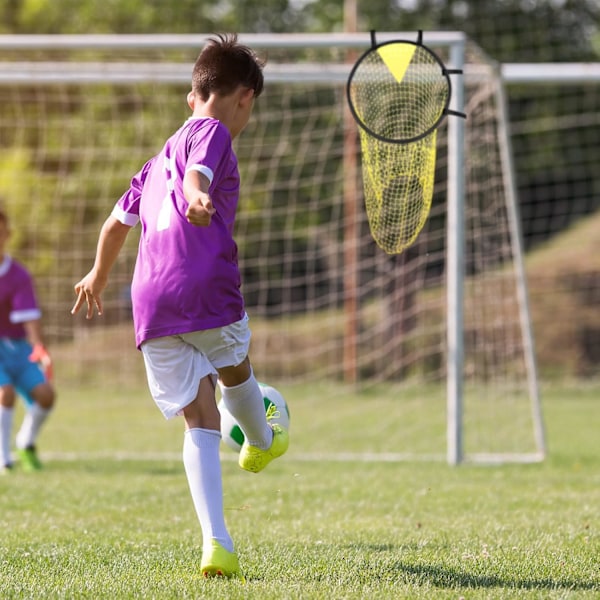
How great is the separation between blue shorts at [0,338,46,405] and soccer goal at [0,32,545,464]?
254 centimetres

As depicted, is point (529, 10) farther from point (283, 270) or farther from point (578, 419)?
point (578, 419)

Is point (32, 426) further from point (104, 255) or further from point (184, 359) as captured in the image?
point (184, 359)

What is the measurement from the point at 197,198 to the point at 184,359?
0.62 meters

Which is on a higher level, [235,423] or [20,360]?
[235,423]

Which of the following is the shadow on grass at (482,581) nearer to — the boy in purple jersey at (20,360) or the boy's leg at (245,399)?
the boy's leg at (245,399)

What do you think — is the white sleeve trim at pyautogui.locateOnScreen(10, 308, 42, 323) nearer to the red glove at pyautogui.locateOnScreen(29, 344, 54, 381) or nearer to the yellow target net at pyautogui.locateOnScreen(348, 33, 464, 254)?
the red glove at pyautogui.locateOnScreen(29, 344, 54, 381)

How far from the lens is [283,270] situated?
601 inches

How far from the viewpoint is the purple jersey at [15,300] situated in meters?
7.47

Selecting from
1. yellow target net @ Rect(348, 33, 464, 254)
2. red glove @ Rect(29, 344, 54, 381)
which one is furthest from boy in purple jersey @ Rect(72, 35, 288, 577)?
red glove @ Rect(29, 344, 54, 381)

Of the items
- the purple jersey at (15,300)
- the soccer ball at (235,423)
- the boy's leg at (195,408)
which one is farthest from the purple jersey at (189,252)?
the purple jersey at (15,300)

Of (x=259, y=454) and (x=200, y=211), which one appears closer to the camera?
(x=200, y=211)

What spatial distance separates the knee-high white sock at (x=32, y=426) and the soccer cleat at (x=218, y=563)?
430 cm

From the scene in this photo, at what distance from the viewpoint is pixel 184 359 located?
12.1 ft

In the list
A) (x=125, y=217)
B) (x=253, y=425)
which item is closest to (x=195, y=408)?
(x=253, y=425)
